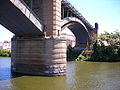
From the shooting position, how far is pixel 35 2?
2792 centimetres

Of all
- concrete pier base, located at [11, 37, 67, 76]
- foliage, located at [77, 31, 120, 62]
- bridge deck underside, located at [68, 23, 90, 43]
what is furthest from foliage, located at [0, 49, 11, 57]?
concrete pier base, located at [11, 37, 67, 76]

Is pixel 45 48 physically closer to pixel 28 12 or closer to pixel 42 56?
pixel 42 56

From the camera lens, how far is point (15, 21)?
2561 centimetres

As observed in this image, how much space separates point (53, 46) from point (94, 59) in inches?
1075

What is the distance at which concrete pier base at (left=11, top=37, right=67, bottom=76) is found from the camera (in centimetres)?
2564

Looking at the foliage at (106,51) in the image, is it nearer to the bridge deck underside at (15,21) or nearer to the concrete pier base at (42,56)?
the concrete pier base at (42,56)

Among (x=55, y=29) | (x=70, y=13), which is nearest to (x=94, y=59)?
(x=70, y=13)

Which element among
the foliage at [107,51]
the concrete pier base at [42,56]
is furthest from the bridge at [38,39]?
the foliage at [107,51]

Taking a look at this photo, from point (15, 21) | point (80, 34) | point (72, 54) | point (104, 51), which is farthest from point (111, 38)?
point (15, 21)

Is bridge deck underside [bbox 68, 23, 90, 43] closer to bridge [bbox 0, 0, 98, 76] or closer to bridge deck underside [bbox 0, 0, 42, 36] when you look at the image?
bridge [bbox 0, 0, 98, 76]

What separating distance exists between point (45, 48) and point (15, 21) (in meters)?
4.79

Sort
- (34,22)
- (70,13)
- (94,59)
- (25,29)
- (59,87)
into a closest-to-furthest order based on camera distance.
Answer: (59,87), (34,22), (25,29), (70,13), (94,59)

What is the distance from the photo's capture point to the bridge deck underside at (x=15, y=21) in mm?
22019

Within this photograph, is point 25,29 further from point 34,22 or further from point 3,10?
point 3,10
